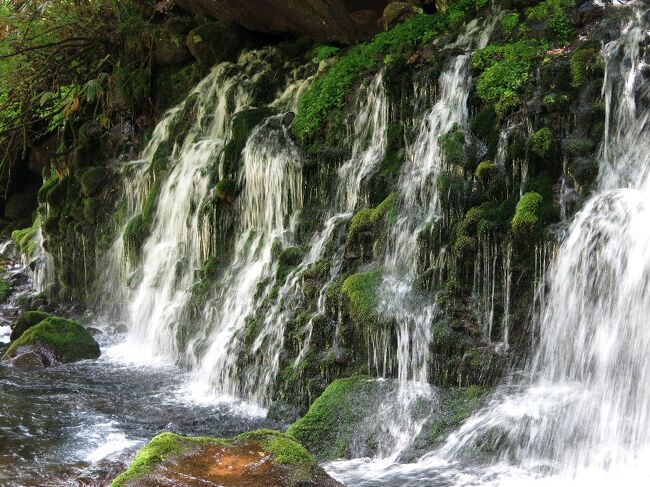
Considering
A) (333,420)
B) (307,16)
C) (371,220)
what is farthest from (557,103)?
(307,16)

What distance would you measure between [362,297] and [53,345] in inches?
219

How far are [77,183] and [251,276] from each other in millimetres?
7285

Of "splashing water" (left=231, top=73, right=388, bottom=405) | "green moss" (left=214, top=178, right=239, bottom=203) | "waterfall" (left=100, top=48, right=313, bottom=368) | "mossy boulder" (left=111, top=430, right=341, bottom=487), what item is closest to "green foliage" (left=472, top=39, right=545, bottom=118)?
"splashing water" (left=231, top=73, right=388, bottom=405)

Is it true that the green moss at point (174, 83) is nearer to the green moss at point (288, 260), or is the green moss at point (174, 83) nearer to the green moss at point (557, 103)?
the green moss at point (288, 260)

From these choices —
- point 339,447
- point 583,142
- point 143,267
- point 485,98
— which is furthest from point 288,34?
point 339,447

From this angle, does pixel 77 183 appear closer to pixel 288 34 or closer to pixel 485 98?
pixel 288 34

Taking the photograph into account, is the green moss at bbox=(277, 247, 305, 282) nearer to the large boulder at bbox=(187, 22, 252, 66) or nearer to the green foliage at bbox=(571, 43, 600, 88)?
the green foliage at bbox=(571, 43, 600, 88)

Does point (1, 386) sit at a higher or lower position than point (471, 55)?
lower

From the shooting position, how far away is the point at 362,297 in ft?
28.5

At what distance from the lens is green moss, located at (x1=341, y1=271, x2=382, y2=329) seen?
8.48 meters

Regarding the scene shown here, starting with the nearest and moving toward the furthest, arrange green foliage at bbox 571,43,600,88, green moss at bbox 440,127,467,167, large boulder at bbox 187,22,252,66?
green foliage at bbox 571,43,600,88 < green moss at bbox 440,127,467,167 < large boulder at bbox 187,22,252,66

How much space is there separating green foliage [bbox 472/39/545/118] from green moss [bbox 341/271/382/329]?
2.51 m

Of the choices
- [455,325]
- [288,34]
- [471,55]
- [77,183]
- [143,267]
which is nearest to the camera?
[455,325]

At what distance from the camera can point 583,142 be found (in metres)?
8.33
